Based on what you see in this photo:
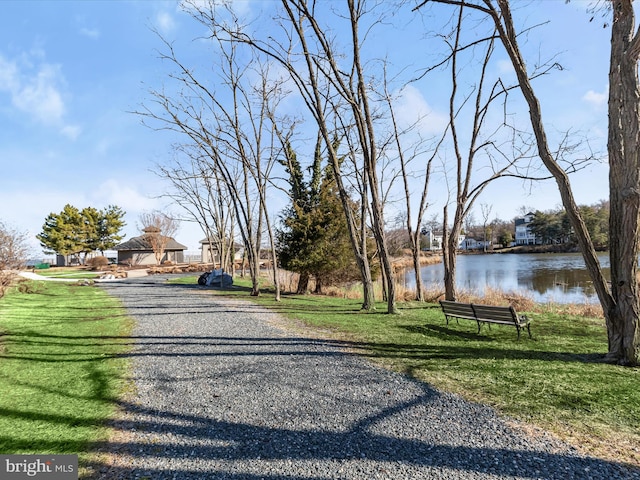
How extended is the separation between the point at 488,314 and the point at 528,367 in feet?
7.59

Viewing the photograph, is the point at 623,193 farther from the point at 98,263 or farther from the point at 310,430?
the point at 98,263

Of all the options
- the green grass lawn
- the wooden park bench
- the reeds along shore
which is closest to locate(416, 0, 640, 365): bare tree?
the wooden park bench

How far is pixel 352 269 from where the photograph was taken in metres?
18.5

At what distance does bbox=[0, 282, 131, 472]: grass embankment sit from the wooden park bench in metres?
6.49

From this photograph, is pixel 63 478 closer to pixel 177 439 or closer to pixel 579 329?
pixel 177 439

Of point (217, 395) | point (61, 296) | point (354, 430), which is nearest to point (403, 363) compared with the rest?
point (354, 430)

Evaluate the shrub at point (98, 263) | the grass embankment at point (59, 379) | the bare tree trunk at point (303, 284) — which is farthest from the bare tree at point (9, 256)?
the shrub at point (98, 263)

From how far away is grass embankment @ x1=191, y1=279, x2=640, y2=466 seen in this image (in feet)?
10.8

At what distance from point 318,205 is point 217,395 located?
45.7 ft

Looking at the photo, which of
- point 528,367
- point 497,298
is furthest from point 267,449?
point 497,298

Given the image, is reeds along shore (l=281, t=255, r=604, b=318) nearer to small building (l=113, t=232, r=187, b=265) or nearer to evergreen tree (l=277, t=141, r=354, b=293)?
evergreen tree (l=277, t=141, r=354, b=293)

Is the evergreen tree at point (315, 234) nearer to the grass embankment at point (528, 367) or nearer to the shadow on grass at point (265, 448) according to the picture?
the grass embankment at point (528, 367)

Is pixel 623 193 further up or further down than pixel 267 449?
further up

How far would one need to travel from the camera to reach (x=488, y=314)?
723cm
